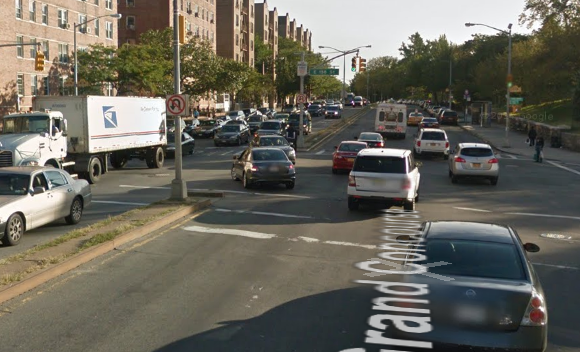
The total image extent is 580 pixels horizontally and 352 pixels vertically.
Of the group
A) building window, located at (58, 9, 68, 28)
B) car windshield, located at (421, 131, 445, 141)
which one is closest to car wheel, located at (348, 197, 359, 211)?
car windshield, located at (421, 131, 445, 141)

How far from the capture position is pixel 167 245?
12.9 metres

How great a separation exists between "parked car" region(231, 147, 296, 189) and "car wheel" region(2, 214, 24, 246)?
32.1ft

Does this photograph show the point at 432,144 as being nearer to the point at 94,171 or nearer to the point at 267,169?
the point at 267,169

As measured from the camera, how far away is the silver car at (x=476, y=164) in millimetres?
24609

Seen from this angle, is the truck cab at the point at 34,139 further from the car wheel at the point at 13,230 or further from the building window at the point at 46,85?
the building window at the point at 46,85

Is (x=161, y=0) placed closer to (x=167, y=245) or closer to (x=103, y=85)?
(x=103, y=85)

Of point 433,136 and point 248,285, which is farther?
point 433,136

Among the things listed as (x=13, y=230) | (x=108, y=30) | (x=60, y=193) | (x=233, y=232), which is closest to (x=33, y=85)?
(x=108, y=30)

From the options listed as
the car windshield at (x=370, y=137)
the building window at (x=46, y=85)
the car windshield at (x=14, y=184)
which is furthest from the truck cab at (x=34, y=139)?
the building window at (x=46, y=85)

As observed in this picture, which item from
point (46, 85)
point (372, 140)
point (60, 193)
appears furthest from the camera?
point (46, 85)

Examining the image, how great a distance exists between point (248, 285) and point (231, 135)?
119 feet

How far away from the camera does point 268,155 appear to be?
22.6m

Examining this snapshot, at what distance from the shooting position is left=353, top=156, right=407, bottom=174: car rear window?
56.2ft

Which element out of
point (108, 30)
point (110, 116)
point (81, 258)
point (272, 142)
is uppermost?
point (108, 30)
